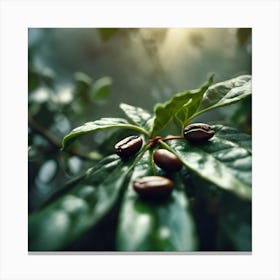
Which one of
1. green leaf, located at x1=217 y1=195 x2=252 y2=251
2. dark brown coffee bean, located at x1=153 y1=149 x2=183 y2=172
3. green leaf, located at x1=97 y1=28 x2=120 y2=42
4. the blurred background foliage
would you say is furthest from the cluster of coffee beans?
green leaf, located at x1=97 y1=28 x2=120 y2=42

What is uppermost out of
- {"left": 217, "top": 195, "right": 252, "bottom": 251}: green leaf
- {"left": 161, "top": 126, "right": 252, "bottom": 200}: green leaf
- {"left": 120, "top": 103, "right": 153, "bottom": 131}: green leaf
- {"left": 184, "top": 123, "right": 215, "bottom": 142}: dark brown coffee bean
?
{"left": 120, "top": 103, "right": 153, "bottom": 131}: green leaf

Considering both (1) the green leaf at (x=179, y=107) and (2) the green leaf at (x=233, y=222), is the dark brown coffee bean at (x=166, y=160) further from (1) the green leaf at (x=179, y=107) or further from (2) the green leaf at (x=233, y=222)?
(2) the green leaf at (x=233, y=222)

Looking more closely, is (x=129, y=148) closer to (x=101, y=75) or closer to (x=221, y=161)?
(x=221, y=161)

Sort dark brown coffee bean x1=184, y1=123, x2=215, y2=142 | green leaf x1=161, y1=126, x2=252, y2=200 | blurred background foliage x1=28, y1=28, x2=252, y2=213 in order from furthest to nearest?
blurred background foliage x1=28, y1=28, x2=252, y2=213
dark brown coffee bean x1=184, y1=123, x2=215, y2=142
green leaf x1=161, y1=126, x2=252, y2=200

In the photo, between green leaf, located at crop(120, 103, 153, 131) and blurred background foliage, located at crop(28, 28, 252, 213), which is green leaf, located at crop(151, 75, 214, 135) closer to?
green leaf, located at crop(120, 103, 153, 131)

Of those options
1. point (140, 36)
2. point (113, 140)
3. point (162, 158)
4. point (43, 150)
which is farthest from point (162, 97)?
point (162, 158)

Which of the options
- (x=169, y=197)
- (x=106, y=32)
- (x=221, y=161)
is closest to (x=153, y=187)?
(x=169, y=197)
